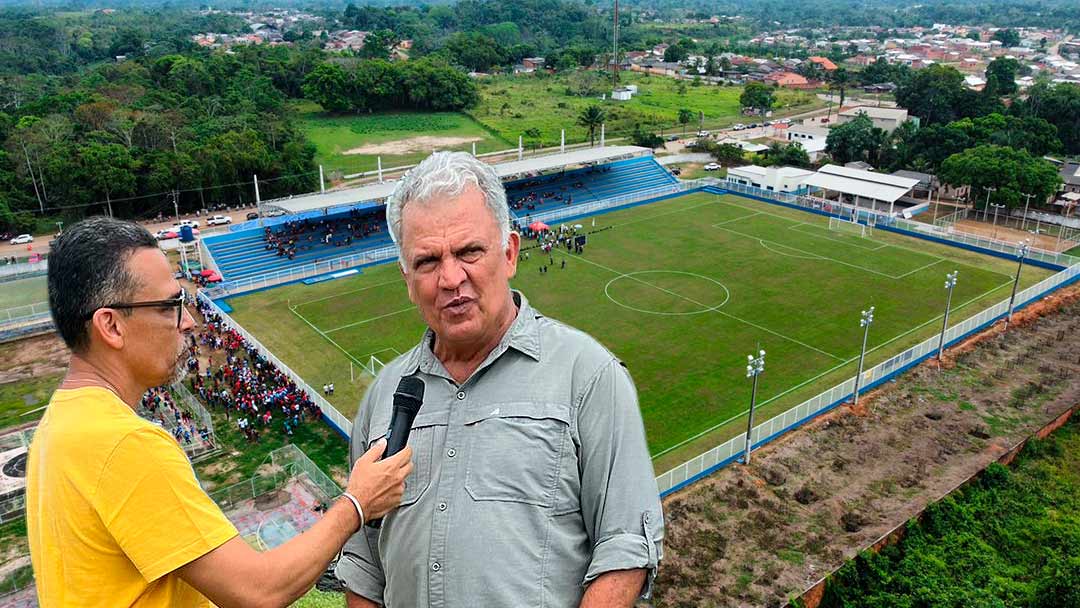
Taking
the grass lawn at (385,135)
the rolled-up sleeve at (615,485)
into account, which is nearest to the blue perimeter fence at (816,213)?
the rolled-up sleeve at (615,485)

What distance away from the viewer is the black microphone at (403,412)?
126 inches

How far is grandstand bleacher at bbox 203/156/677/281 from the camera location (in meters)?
37.5

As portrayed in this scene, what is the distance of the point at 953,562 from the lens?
664 inches

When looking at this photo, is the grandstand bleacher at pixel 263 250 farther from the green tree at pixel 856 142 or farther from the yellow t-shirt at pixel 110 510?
the green tree at pixel 856 142

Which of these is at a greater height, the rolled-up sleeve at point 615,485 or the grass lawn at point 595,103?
the rolled-up sleeve at point 615,485

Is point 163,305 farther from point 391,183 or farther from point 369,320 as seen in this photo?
point 391,183

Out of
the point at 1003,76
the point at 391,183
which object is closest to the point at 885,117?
the point at 1003,76

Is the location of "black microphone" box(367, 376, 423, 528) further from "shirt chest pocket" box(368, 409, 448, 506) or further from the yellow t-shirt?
the yellow t-shirt

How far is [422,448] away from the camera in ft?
10.4

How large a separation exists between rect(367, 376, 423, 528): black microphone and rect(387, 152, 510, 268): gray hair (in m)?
0.63

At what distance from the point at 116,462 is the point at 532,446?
5.47ft

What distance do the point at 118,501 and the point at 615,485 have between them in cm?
198

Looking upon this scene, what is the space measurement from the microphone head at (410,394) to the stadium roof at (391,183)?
1207 inches

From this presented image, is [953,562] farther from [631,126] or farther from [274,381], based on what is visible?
[631,126]
